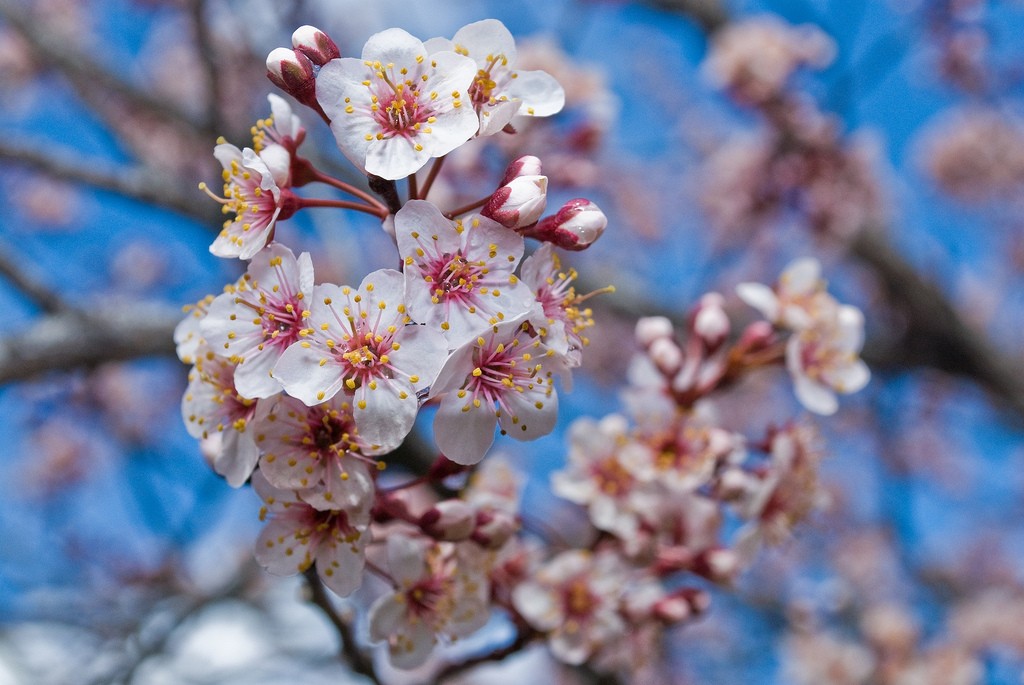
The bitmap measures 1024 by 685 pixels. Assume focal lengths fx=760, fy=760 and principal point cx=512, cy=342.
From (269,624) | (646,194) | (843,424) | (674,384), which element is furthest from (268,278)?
(646,194)

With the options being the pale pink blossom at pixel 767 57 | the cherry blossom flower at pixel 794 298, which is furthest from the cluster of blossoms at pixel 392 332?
the pale pink blossom at pixel 767 57

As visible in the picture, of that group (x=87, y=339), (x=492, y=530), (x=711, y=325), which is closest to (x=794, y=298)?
(x=711, y=325)

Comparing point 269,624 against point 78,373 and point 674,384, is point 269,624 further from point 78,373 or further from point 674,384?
point 674,384

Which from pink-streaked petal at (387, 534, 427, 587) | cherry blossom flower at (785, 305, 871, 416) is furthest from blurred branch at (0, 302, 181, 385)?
cherry blossom flower at (785, 305, 871, 416)

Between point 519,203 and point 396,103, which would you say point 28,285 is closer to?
point 396,103

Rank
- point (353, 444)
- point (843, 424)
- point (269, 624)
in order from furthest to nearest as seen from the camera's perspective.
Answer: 1. point (843, 424)
2. point (269, 624)
3. point (353, 444)

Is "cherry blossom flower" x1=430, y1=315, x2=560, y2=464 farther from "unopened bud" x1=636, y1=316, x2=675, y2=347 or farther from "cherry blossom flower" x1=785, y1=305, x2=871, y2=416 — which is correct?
"cherry blossom flower" x1=785, y1=305, x2=871, y2=416

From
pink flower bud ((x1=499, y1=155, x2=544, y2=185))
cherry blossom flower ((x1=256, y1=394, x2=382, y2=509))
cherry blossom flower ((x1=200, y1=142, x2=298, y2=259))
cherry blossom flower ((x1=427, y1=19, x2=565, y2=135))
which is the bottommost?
cherry blossom flower ((x1=256, y1=394, x2=382, y2=509))
